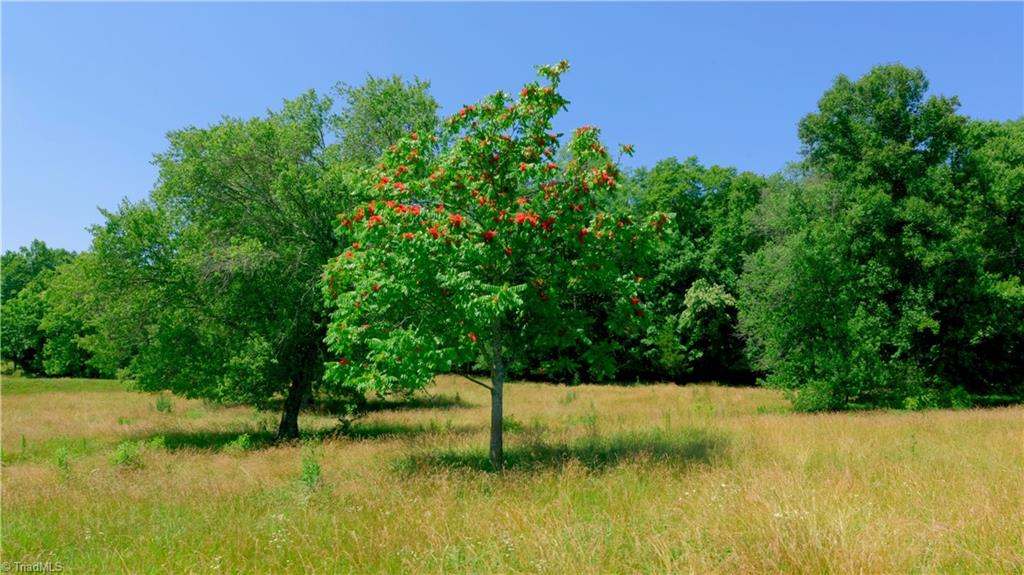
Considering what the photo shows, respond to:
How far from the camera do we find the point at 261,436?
55.9 ft

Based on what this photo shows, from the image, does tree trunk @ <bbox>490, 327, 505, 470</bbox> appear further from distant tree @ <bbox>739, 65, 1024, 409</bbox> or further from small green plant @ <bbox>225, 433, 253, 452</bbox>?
distant tree @ <bbox>739, 65, 1024, 409</bbox>

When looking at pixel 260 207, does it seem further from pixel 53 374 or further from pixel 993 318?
pixel 53 374

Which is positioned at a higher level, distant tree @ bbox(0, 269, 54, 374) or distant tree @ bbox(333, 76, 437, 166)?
distant tree @ bbox(333, 76, 437, 166)

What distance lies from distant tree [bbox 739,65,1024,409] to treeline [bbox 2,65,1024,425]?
82mm

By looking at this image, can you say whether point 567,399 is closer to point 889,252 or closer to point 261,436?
point 261,436

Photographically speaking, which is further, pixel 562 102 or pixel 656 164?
pixel 656 164

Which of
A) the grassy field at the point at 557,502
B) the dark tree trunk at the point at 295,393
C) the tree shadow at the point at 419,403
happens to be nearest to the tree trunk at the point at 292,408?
the dark tree trunk at the point at 295,393

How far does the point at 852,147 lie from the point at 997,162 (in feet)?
21.4

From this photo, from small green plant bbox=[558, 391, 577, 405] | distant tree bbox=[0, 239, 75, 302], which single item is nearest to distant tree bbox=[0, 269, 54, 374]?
distant tree bbox=[0, 239, 75, 302]

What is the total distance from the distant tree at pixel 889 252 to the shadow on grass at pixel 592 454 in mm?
11067

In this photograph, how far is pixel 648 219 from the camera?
9570mm

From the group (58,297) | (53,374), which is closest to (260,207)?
(58,297)

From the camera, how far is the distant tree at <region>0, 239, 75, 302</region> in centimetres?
6375

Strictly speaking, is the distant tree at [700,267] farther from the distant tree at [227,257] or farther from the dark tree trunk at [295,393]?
the distant tree at [227,257]
